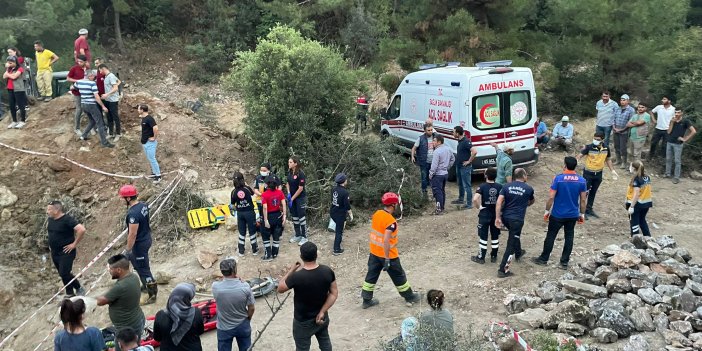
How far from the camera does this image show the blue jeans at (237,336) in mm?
6113

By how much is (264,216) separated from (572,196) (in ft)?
15.5

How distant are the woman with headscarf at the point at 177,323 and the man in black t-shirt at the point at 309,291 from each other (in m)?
0.92

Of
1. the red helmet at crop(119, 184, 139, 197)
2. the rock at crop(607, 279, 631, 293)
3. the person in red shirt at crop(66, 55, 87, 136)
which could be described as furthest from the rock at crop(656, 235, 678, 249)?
the person in red shirt at crop(66, 55, 87, 136)

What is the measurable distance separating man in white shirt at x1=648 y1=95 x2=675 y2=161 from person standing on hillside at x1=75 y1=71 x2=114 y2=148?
12.2 meters

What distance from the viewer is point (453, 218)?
11383mm

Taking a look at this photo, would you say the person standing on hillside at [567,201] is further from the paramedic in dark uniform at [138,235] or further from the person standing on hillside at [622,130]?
the person standing on hillside at [622,130]

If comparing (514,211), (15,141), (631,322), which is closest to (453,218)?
(514,211)

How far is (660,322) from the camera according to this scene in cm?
670

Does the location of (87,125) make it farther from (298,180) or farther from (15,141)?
(298,180)

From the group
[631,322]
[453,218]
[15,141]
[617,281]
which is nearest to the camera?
[631,322]

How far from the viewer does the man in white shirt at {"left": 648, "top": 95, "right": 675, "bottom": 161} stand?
13305 millimetres

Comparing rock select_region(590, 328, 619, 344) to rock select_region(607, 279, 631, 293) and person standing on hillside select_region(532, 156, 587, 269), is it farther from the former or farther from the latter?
person standing on hillside select_region(532, 156, 587, 269)

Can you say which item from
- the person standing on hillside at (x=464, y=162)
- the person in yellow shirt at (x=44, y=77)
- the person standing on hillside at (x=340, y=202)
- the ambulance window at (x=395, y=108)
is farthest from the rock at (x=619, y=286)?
the person in yellow shirt at (x=44, y=77)

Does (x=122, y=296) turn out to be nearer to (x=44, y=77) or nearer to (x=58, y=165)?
(x=58, y=165)
